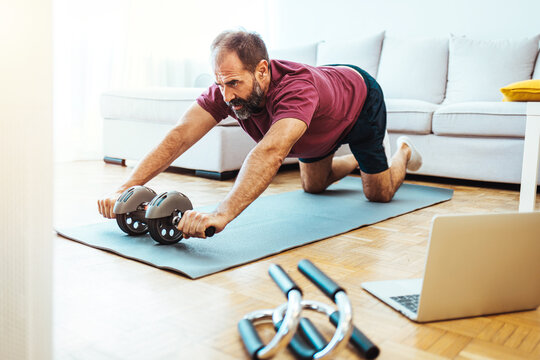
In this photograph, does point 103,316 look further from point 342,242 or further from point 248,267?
point 342,242

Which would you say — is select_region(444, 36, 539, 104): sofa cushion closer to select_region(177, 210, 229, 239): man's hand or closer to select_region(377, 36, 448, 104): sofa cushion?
select_region(377, 36, 448, 104): sofa cushion

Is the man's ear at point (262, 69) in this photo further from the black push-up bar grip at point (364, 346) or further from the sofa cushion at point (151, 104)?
the sofa cushion at point (151, 104)

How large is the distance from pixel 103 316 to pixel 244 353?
33cm

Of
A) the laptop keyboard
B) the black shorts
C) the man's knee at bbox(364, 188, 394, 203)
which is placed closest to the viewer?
the laptop keyboard

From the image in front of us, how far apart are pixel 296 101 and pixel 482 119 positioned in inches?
70.3

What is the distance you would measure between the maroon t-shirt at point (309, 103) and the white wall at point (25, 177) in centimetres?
103

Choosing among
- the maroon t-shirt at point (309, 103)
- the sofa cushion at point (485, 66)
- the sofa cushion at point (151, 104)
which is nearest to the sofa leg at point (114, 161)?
the sofa cushion at point (151, 104)

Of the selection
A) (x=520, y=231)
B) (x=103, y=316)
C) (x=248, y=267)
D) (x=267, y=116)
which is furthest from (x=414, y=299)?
(x=267, y=116)

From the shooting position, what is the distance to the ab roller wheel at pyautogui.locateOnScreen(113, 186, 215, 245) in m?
1.53

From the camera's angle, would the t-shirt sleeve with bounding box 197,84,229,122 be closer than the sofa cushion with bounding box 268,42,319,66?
Yes

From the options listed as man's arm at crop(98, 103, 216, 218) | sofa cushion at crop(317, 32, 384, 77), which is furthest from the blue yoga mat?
sofa cushion at crop(317, 32, 384, 77)

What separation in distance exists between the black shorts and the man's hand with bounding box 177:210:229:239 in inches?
37.6

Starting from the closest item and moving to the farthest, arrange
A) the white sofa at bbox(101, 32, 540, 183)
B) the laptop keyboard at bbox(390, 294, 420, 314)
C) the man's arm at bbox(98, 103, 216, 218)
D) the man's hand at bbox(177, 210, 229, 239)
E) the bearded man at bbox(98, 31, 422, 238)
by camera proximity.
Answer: the laptop keyboard at bbox(390, 294, 420, 314) → the man's hand at bbox(177, 210, 229, 239) → the bearded man at bbox(98, 31, 422, 238) → the man's arm at bbox(98, 103, 216, 218) → the white sofa at bbox(101, 32, 540, 183)

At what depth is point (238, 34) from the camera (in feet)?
5.45
